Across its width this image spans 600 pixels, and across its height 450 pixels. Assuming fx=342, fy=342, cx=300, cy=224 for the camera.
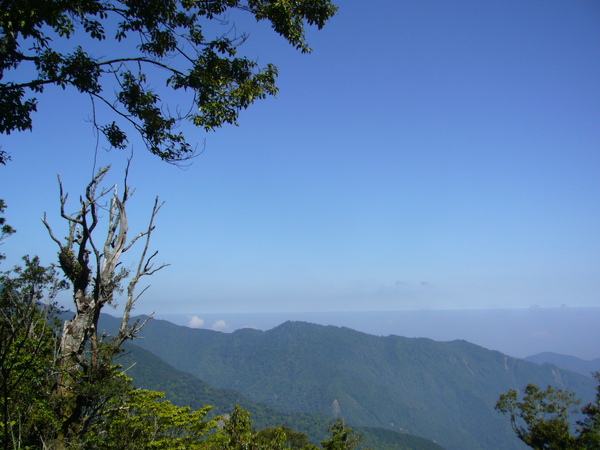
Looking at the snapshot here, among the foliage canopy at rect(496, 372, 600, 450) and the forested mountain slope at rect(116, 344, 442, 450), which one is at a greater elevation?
the foliage canopy at rect(496, 372, 600, 450)

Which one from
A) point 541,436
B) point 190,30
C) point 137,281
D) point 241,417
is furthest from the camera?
point 541,436

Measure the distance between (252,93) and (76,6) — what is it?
7.61ft

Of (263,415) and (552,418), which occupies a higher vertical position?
(552,418)

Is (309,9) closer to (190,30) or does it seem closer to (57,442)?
(190,30)

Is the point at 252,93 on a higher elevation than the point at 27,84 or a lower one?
higher

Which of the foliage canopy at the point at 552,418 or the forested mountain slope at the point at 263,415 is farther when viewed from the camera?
the forested mountain slope at the point at 263,415

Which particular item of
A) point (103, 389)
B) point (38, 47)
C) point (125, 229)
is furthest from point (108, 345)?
point (38, 47)

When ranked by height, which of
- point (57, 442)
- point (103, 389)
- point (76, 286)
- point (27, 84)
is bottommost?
point (57, 442)

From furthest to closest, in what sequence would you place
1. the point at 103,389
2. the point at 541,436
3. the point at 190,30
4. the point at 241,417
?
the point at 541,436, the point at 241,417, the point at 103,389, the point at 190,30

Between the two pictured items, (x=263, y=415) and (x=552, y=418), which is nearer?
(x=552, y=418)

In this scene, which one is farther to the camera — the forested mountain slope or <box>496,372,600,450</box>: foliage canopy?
the forested mountain slope

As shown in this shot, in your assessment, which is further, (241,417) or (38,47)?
(241,417)

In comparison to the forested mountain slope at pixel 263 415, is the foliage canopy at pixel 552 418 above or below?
above

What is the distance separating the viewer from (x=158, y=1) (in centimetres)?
475
